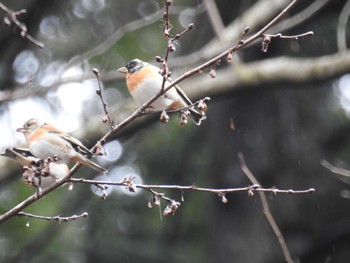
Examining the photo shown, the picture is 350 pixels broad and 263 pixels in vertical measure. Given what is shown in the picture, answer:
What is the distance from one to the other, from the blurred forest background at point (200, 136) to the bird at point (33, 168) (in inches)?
46.8

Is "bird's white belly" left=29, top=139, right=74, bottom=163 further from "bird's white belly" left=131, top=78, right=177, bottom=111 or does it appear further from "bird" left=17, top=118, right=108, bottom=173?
"bird's white belly" left=131, top=78, right=177, bottom=111

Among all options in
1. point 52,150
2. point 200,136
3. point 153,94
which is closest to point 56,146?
point 52,150

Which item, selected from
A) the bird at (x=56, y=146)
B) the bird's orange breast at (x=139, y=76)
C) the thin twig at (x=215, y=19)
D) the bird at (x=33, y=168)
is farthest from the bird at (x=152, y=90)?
the thin twig at (x=215, y=19)

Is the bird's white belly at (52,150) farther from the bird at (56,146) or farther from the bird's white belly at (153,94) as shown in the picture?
the bird's white belly at (153,94)

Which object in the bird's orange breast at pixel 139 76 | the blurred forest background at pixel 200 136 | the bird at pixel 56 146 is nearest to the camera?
the bird at pixel 56 146

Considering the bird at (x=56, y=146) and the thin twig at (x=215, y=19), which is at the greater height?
the thin twig at (x=215, y=19)

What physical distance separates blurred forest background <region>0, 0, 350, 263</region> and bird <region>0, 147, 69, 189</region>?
3.90ft

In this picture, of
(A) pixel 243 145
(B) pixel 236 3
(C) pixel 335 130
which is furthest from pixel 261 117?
(B) pixel 236 3

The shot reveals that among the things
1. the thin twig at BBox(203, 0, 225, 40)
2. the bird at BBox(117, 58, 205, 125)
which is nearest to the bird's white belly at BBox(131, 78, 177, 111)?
the bird at BBox(117, 58, 205, 125)

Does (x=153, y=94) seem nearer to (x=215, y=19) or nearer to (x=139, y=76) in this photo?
(x=139, y=76)

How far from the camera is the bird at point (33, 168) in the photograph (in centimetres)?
286

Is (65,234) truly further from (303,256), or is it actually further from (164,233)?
(303,256)

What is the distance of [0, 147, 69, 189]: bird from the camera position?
2862 mm

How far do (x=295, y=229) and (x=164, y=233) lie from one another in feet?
6.03
